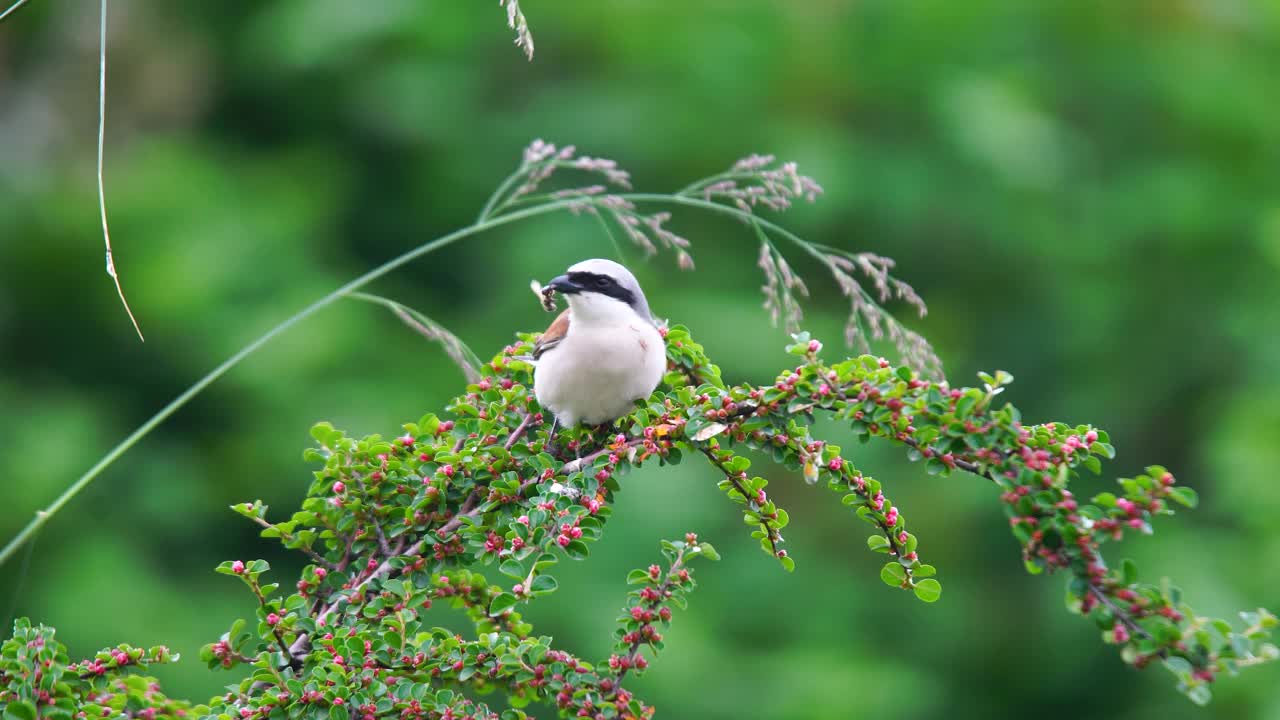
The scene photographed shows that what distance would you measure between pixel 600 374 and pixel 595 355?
65 millimetres

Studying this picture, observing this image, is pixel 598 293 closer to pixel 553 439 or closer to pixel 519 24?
pixel 553 439

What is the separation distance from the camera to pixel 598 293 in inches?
97.9

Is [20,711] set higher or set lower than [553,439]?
lower

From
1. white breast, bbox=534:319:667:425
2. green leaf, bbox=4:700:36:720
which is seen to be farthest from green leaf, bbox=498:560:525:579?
green leaf, bbox=4:700:36:720

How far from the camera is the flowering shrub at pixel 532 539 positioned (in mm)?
1631

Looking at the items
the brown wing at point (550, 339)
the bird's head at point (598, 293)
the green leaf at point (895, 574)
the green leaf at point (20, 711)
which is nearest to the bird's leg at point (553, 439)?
the brown wing at point (550, 339)

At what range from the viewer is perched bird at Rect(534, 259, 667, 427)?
216cm

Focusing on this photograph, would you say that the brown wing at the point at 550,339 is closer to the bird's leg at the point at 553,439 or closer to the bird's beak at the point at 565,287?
the bird's beak at the point at 565,287

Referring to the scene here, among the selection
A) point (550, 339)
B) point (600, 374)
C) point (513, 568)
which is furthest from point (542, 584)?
point (550, 339)

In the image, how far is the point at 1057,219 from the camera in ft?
23.3

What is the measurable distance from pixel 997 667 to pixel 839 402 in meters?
6.02

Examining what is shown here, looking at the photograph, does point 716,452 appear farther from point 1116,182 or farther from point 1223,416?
point 1116,182

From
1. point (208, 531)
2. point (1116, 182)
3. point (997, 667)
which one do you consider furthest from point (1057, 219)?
point (208, 531)

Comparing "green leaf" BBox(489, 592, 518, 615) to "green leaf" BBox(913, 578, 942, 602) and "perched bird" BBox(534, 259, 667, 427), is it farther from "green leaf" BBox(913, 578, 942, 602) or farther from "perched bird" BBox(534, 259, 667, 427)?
"green leaf" BBox(913, 578, 942, 602)
